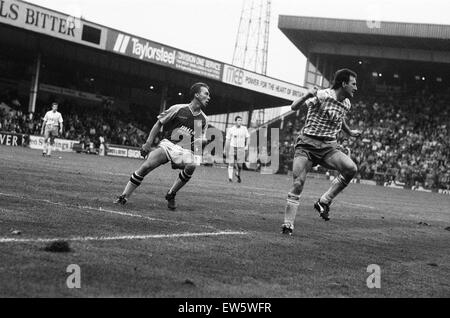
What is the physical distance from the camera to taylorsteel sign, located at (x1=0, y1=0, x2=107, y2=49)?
33.4m

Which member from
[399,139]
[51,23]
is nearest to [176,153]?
[51,23]

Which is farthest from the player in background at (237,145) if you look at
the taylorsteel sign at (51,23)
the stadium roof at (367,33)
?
the stadium roof at (367,33)

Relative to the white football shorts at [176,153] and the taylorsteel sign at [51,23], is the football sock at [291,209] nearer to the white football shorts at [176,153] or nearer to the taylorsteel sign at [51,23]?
the white football shorts at [176,153]

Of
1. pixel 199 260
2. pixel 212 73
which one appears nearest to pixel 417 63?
pixel 212 73

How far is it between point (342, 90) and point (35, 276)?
5.48 meters

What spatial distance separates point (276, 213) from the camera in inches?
427

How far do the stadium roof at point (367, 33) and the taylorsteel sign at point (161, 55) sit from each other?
12.2m

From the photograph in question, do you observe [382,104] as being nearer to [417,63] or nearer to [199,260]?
[417,63]

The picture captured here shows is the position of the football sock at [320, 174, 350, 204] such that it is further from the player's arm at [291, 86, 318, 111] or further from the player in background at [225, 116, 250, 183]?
the player in background at [225, 116, 250, 183]

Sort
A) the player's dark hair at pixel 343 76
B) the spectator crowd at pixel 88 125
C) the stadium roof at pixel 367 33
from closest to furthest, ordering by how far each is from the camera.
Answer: the player's dark hair at pixel 343 76, the spectator crowd at pixel 88 125, the stadium roof at pixel 367 33

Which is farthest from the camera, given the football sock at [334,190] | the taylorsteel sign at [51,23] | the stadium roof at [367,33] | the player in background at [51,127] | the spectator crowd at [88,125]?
the stadium roof at [367,33]

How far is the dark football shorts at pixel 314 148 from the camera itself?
8406mm

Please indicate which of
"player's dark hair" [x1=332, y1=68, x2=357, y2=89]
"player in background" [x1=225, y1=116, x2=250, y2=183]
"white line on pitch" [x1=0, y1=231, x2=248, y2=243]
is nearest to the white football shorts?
"white line on pitch" [x1=0, y1=231, x2=248, y2=243]
